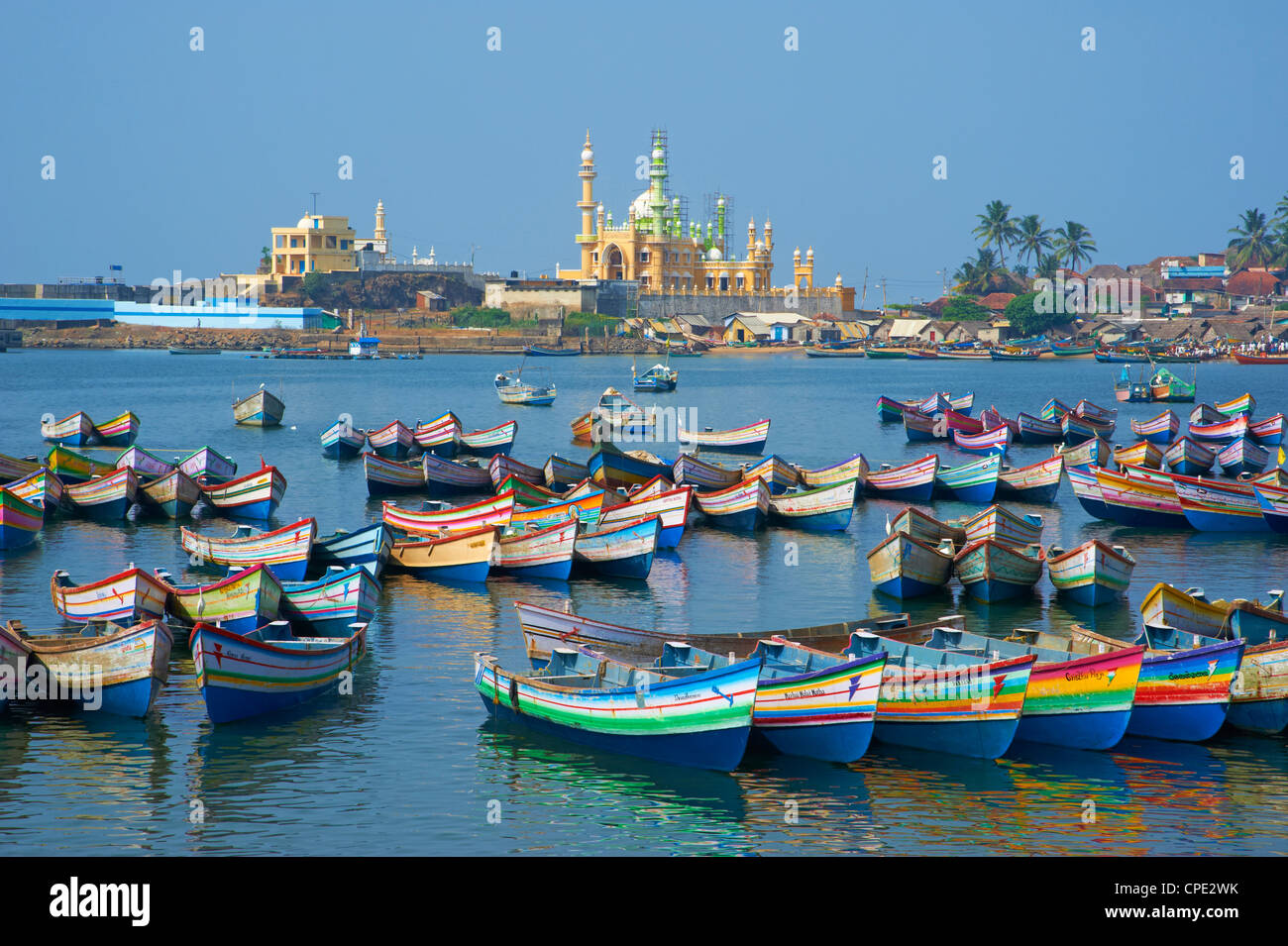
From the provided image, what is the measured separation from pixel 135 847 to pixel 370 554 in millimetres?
13775

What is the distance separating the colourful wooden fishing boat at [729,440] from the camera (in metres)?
59.3

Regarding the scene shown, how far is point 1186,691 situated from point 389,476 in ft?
100.0

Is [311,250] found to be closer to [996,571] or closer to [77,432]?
[77,432]

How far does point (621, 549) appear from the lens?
31469 millimetres

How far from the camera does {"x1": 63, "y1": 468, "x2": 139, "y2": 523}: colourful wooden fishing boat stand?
39.5 metres

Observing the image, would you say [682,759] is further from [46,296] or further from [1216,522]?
[46,296]

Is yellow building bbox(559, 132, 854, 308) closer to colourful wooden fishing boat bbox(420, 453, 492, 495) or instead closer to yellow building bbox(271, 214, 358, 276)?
yellow building bbox(271, 214, 358, 276)

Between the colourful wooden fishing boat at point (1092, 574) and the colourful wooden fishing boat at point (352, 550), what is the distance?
563 inches

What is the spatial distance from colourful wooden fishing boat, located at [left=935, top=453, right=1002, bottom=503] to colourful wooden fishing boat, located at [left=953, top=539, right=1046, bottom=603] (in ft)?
49.1

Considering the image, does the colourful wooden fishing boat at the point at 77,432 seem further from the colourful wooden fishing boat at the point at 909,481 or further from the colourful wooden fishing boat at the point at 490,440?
the colourful wooden fishing boat at the point at 909,481

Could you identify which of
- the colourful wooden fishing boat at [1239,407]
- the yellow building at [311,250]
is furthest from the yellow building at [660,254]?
the colourful wooden fishing boat at [1239,407]

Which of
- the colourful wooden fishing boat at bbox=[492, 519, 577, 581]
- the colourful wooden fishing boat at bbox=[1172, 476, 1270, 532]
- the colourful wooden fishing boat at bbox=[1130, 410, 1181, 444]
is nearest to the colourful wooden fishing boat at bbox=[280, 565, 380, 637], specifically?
the colourful wooden fishing boat at bbox=[492, 519, 577, 581]

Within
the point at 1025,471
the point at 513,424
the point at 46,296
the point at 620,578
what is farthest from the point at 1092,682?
the point at 46,296

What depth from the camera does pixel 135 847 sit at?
16359mm
